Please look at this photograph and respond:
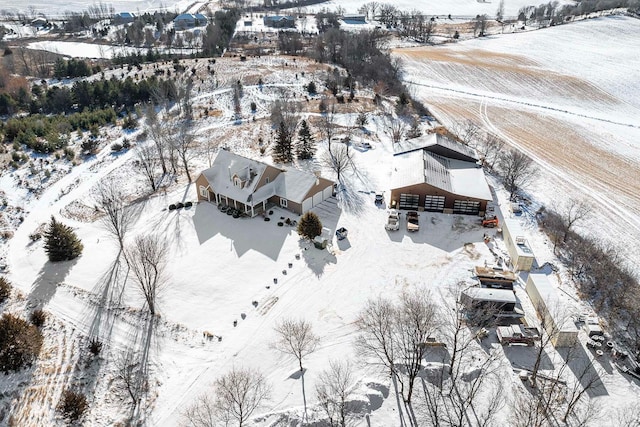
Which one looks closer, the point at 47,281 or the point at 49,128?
the point at 47,281

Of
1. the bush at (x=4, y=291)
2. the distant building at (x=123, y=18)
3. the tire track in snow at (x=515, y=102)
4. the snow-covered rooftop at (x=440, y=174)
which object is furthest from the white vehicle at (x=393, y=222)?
the distant building at (x=123, y=18)

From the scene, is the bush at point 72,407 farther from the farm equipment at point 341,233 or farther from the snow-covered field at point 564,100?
the snow-covered field at point 564,100

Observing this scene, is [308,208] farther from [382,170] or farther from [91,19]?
[91,19]

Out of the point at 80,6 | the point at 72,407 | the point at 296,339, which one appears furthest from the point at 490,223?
the point at 80,6

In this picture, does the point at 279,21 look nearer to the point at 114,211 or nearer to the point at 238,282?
the point at 114,211

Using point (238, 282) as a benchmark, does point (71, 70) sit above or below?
above

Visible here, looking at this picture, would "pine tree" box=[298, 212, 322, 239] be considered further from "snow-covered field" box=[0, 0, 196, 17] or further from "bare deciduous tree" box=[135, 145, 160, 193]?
"snow-covered field" box=[0, 0, 196, 17]

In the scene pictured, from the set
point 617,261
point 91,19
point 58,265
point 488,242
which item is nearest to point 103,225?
point 58,265
